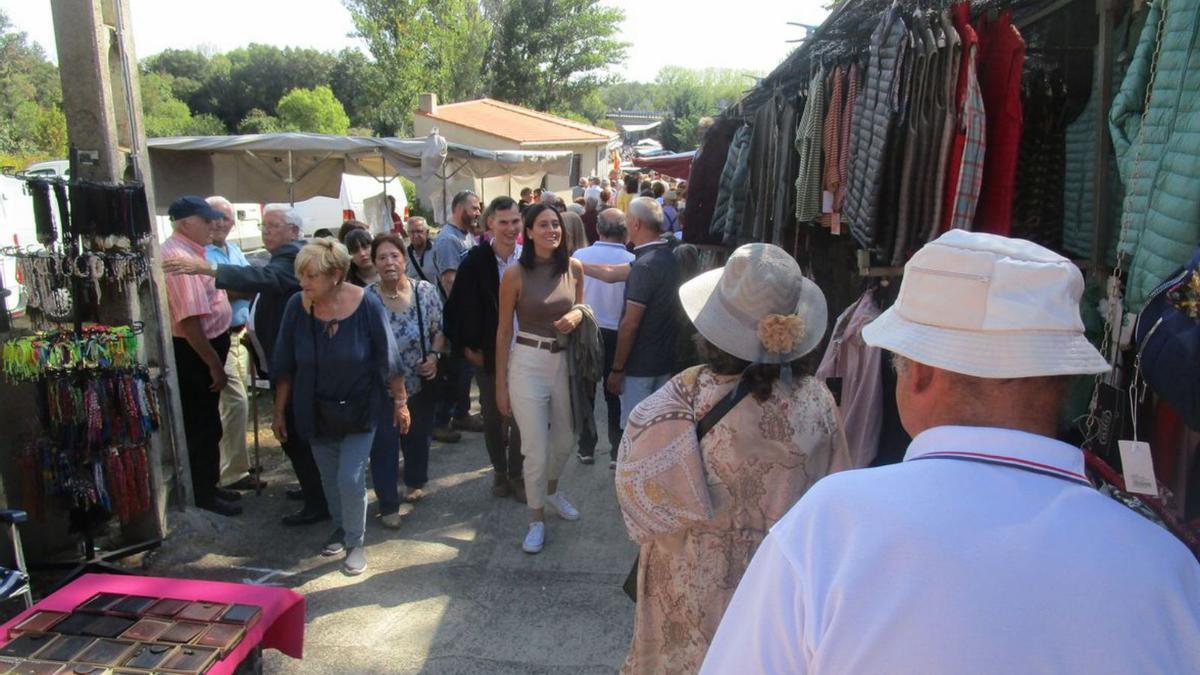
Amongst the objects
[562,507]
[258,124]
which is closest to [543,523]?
[562,507]

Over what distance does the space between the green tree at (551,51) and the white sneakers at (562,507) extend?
42.9m

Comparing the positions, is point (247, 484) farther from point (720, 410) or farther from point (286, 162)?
point (286, 162)

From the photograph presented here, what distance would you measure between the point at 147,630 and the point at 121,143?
2622 millimetres

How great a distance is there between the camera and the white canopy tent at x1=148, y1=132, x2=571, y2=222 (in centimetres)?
882

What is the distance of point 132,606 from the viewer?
3.14 meters

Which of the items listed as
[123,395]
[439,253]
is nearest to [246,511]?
[123,395]

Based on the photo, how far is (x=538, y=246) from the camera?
14.7 feet

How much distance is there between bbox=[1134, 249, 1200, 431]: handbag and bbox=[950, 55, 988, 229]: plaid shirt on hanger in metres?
0.91

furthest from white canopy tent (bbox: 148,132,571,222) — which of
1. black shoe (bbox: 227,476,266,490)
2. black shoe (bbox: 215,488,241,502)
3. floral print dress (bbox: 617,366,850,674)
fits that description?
floral print dress (bbox: 617,366,850,674)

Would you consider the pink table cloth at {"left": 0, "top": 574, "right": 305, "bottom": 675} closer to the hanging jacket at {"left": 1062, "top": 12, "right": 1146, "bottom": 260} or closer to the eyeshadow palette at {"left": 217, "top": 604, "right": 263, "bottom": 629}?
the eyeshadow palette at {"left": 217, "top": 604, "right": 263, "bottom": 629}

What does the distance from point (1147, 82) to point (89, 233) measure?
4.35 m

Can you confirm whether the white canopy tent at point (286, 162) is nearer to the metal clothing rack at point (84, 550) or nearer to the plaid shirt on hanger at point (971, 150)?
the metal clothing rack at point (84, 550)

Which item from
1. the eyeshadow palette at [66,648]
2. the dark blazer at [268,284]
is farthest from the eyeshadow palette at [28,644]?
the dark blazer at [268,284]

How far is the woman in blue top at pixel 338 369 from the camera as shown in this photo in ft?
13.6
